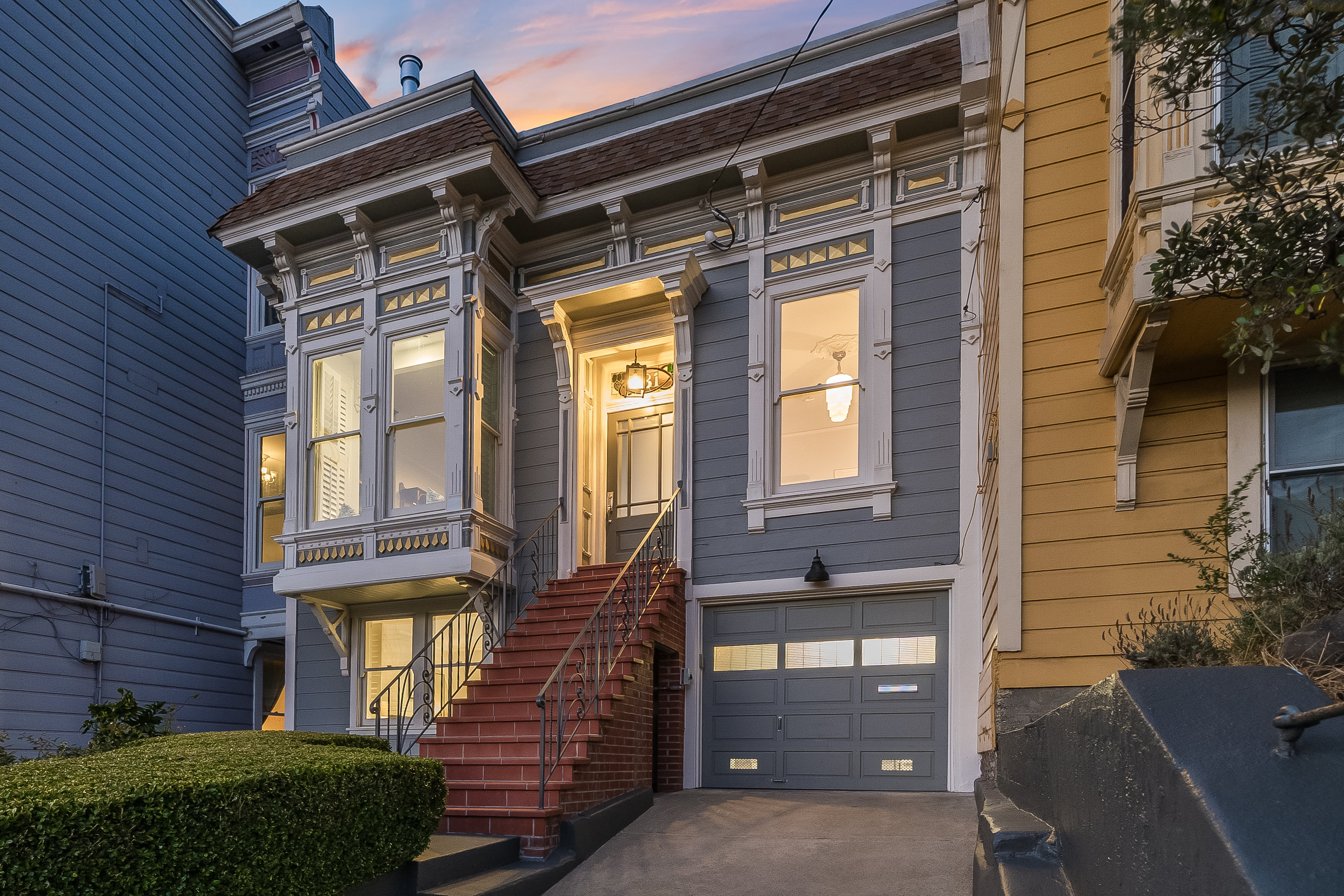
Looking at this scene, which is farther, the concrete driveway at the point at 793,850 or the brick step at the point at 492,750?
the brick step at the point at 492,750

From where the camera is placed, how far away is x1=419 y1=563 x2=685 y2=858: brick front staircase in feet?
20.9

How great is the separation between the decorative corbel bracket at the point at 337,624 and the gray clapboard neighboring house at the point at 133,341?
8.62ft

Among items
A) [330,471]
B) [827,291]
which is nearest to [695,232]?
[827,291]

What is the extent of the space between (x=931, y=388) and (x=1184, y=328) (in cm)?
403

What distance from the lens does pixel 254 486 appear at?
42.8 ft

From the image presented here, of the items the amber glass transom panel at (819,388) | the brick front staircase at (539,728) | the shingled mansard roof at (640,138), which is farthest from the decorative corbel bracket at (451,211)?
the brick front staircase at (539,728)

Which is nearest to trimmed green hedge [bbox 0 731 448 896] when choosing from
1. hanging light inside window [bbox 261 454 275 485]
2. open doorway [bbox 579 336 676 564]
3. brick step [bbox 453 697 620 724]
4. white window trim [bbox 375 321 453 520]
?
brick step [bbox 453 697 620 724]

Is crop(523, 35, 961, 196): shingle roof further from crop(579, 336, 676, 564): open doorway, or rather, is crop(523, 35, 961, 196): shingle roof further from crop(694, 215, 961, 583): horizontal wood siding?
crop(579, 336, 676, 564): open doorway

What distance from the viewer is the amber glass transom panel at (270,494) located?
12.9 m

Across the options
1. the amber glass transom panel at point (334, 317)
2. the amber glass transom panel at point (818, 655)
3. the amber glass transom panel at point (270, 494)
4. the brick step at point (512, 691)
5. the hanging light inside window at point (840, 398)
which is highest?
the amber glass transom panel at point (334, 317)

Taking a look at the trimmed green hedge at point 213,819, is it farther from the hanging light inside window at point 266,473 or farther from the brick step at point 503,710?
the hanging light inside window at point 266,473

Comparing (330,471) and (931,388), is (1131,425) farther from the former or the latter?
(330,471)

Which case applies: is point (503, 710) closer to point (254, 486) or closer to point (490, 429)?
point (490, 429)

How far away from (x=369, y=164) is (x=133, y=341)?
4.44 metres
